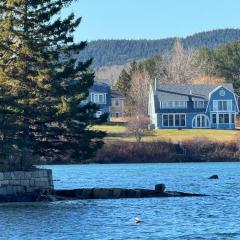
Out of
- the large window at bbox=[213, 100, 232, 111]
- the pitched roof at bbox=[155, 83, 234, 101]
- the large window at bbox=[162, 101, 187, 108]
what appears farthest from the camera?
the pitched roof at bbox=[155, 83, 234, 101]

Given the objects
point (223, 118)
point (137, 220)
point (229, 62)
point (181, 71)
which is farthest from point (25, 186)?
point (181, 71)

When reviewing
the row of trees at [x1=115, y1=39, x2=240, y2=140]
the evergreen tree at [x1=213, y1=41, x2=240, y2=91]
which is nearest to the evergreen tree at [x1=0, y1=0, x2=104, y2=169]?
the row of trees at [x1=115, y1=39, x2=240, y2=140]

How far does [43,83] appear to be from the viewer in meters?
51.1

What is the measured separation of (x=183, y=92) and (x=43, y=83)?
283ft

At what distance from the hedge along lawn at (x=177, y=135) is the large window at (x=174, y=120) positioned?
534 cm

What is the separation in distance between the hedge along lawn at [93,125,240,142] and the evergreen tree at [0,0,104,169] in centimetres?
6056

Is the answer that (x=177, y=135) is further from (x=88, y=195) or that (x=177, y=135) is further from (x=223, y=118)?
(x=88, y=195)

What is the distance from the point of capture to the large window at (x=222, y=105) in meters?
133

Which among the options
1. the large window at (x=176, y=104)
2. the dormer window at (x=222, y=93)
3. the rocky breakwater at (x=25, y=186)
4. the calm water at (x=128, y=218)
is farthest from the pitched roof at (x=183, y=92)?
the rocky breakwater at (x=25, y=186)

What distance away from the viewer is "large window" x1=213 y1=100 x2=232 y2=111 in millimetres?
133000

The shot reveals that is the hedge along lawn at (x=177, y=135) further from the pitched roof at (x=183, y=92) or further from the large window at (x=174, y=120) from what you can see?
the pitched roof at (x=183, y=92)

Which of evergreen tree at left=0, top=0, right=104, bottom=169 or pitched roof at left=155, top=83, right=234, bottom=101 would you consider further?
pitched roof at left=155, top=83, right=234, bottom=101

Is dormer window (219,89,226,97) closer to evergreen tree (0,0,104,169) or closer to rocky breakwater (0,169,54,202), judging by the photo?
evergreen tree (0,0,104,169)

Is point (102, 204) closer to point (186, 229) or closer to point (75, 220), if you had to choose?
point (75, 220)
